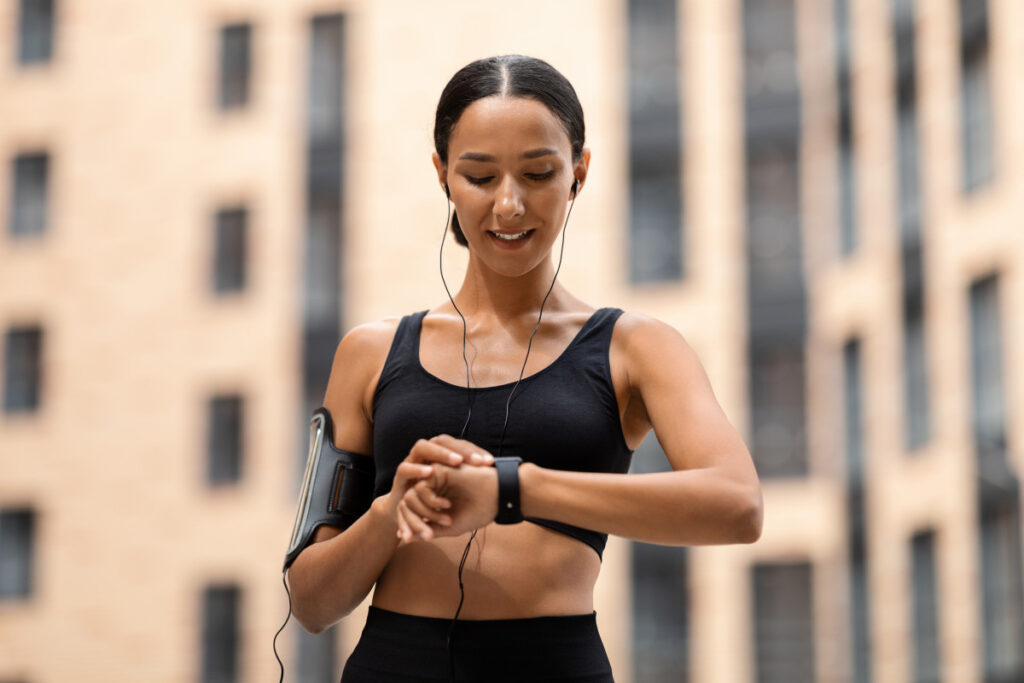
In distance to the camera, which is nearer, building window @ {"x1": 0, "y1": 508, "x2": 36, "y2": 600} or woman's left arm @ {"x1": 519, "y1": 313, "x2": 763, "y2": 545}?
woman's left arm @ {"x1": 519, "y1": 313, "x2": 763, "y2": 545}

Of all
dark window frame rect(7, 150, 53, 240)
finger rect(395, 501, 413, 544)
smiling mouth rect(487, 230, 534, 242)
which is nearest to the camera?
finger rect(395, 501, 413, 544)

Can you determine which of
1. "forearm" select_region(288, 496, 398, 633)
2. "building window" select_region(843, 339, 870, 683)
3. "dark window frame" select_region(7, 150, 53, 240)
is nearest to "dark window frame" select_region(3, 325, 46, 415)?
"dark window frame" select_region(7, 150, 53, 240)

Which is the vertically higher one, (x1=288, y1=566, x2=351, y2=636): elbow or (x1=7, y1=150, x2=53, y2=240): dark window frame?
(x1=7, y1=150, x2=53, y2=240): dark window frame

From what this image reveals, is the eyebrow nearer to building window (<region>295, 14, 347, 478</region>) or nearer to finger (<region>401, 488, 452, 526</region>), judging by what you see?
finger (<region>401, 488, 452, 526</region>)

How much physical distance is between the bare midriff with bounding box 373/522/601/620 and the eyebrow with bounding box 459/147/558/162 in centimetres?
55

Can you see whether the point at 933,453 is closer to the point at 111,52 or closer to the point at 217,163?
the point at 217,163

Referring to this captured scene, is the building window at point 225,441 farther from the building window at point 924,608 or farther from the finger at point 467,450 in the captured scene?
the finger at point 467,450

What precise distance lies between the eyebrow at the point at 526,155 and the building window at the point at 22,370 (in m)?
25.6

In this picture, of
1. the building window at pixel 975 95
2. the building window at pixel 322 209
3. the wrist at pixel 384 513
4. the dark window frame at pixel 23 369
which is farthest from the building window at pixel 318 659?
the wrist at pixel 384 513

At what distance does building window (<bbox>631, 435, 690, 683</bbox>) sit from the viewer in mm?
22547

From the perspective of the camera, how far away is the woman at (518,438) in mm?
2387

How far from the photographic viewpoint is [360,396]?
266cm

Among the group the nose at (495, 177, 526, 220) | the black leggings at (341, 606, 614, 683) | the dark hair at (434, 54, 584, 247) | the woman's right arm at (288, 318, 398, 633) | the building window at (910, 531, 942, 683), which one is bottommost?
the building window at (910, 531, 942, 683)

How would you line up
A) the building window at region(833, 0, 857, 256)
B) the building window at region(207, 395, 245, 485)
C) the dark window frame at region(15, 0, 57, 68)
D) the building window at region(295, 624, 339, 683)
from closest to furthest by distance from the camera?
the building window at region(833, 0, 857, 256), the building window at region(295, 624, 339, 683), the building window at region(207, 395, 245, 485), the dark window frame at region(15, 0, 57, 68)
